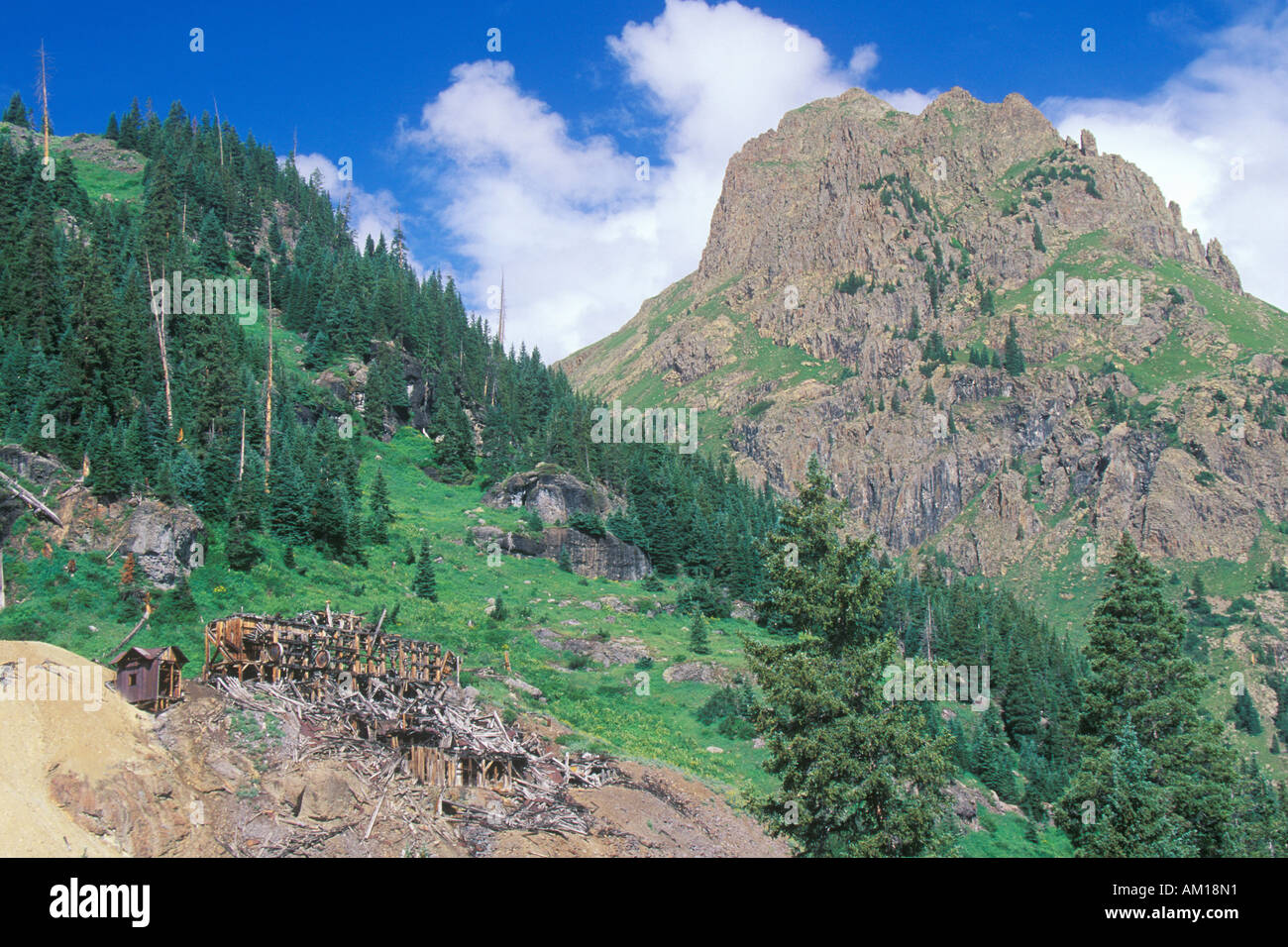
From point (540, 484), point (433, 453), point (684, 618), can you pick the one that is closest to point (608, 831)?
point (684, 618)

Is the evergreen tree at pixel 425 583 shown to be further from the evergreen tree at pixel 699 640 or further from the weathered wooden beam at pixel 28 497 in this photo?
the weathered wooden beam at pixel 28 497

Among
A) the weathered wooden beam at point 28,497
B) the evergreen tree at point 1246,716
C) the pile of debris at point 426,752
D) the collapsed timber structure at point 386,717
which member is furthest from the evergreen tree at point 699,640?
the evergreen tree at point 1246,716

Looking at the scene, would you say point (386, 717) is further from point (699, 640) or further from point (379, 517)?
point (379, 517)

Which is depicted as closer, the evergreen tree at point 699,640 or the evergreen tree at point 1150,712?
the evergreen tree at point 1150,712

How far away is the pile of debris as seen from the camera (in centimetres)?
2517

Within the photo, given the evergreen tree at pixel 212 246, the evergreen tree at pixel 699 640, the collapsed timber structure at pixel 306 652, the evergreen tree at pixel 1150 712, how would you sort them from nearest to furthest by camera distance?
the evergreen tree at pixel 1150 712
the collapsed timber structure at pixel 306 652
the evergreen tree at pixel 699 640
the evergreen tree at pixel 212 246

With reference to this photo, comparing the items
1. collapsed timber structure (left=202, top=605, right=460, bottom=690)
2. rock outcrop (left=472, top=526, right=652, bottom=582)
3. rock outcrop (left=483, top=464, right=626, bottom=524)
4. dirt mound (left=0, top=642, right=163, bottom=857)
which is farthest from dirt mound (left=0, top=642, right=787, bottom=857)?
rock outcrop (left=483, top=464, right=626, bottom=524)

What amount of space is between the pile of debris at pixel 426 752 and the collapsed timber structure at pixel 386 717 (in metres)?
0.04

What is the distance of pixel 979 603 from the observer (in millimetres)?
120875

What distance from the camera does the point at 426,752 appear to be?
27219 millimetres

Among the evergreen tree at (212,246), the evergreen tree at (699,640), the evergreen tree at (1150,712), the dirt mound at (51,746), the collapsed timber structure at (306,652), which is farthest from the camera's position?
the evergreen tree at (212,246)

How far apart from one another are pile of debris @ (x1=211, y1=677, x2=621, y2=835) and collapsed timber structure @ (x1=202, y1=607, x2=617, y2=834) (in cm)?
4

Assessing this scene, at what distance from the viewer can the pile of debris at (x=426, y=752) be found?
82.6ft

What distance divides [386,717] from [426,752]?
2.02m
